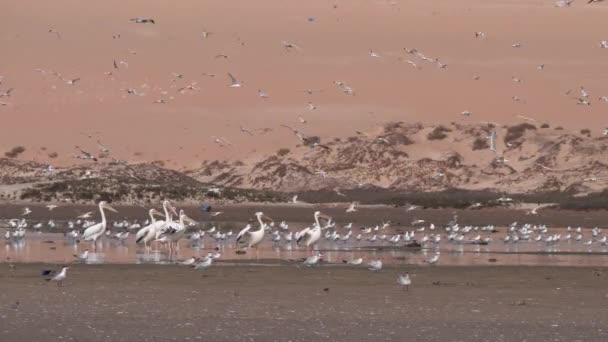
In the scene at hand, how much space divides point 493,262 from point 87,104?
90.3 metres

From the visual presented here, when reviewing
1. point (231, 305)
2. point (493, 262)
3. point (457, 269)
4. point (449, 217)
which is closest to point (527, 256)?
point (493, 262)

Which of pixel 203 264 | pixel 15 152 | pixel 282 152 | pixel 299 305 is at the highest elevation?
pixel 15 152

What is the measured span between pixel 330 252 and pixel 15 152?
2767 inches

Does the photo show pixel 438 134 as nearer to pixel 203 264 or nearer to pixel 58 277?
pixel 203 264

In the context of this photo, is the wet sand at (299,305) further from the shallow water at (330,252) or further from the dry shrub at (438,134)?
the dry shrub at (438,134)

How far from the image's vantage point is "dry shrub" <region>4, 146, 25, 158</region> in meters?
101

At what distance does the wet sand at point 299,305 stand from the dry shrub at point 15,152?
7512 centimetres

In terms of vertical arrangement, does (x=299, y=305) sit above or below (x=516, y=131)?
below

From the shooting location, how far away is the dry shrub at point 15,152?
10138cm

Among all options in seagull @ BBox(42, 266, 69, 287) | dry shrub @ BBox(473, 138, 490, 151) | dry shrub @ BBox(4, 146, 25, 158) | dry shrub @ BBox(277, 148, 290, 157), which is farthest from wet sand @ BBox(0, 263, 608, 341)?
dry shrub @ BBox(4, 146, 25, 158)

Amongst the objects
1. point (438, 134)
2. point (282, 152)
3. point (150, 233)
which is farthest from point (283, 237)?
point (438, 134)

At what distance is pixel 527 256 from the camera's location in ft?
111

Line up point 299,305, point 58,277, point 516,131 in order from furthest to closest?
1. point 516,131
2. point 58,277
3. point 299,305

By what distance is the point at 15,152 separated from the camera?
334 ft
